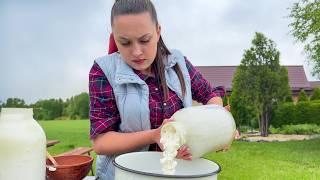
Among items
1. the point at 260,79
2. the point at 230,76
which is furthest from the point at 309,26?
the point at 230,76

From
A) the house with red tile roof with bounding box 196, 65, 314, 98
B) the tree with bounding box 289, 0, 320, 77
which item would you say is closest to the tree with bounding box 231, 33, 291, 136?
the tree with bounding box 289, 0, 320, 77

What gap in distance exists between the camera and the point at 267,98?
43.8 ft

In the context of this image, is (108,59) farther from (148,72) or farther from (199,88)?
(199,88)

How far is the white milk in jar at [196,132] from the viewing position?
3.23 feet

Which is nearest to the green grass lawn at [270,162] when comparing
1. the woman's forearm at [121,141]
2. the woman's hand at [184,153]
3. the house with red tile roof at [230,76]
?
the woman's forearm at [121,141]

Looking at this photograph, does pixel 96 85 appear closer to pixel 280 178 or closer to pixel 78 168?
pixel 78 168

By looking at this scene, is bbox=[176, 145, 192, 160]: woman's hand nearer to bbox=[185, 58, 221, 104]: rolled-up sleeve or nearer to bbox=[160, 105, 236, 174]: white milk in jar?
bbox=[160, 105, 236, 174]: white milk in jar

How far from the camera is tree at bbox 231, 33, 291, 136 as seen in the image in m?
12.8

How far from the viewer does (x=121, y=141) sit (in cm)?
119

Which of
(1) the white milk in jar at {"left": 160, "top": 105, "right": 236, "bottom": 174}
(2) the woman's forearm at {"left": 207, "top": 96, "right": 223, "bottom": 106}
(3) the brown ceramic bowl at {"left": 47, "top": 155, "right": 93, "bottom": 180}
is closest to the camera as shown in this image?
(1) the white milk in jar at {"left": 160, "top": 105, "right": 236, "bottom": 174}

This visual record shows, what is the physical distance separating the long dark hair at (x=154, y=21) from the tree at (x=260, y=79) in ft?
38.5

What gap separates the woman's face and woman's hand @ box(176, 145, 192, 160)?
0.32 m

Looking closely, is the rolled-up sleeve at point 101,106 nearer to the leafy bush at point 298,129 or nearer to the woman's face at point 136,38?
the woman's face at point 136,38

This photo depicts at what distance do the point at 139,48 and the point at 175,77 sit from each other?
216 mm
